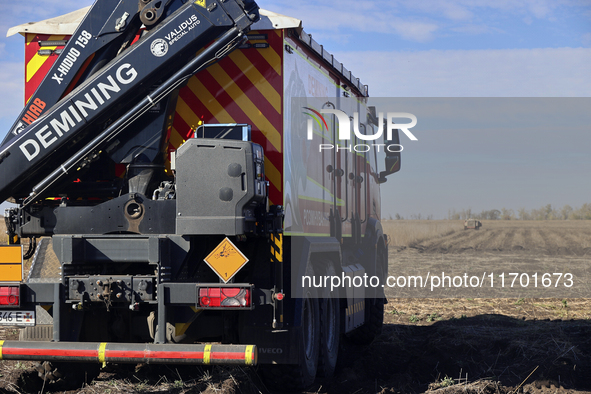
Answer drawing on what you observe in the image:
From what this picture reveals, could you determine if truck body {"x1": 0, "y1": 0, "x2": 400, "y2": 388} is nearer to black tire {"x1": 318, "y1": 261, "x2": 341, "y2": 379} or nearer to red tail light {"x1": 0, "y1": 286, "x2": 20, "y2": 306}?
red tail light {"x1": 0, "y1": 286, "x2": 20, "y2": 306}

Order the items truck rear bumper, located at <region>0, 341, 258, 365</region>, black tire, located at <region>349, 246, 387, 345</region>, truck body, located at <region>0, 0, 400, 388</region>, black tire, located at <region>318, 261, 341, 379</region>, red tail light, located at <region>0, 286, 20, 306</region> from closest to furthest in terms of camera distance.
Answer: truck rear bumper, located at <region>0, 341, 258, 365</region> → truck body, located at <region>0, 0, 400, 388</region> → red tail light, located at <region>0, 286, 20, 306</region> → black tire, located at <region>318, 261, 341, 379</region> → black tire, located at <region>349, 246, 387, 345</region>

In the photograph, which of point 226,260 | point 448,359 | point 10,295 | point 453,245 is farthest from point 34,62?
point 453,245

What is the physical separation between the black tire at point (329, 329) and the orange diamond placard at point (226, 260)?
186 centimetres

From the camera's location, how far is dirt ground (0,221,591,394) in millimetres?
6570

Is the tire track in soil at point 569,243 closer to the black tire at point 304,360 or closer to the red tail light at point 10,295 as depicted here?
the black tire at point 304,360

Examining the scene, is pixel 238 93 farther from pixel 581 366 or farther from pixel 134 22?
pixel 581 366

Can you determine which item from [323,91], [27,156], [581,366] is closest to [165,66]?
[27,156]

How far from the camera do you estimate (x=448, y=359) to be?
8133 mm

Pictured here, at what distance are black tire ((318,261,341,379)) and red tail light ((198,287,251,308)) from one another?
6.03ft

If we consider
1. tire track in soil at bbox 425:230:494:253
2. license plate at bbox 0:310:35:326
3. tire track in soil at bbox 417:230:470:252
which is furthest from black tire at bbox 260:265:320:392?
tire track in soil at bbox 417:230:470:252

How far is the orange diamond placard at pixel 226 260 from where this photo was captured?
18.1ft

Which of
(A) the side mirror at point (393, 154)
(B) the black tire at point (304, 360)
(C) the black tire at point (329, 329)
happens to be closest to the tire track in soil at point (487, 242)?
(A) the side mirror at point (393, 154)

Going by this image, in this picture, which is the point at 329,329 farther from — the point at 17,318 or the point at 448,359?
the point at 17,318

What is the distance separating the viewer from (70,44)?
6031 millimetres
